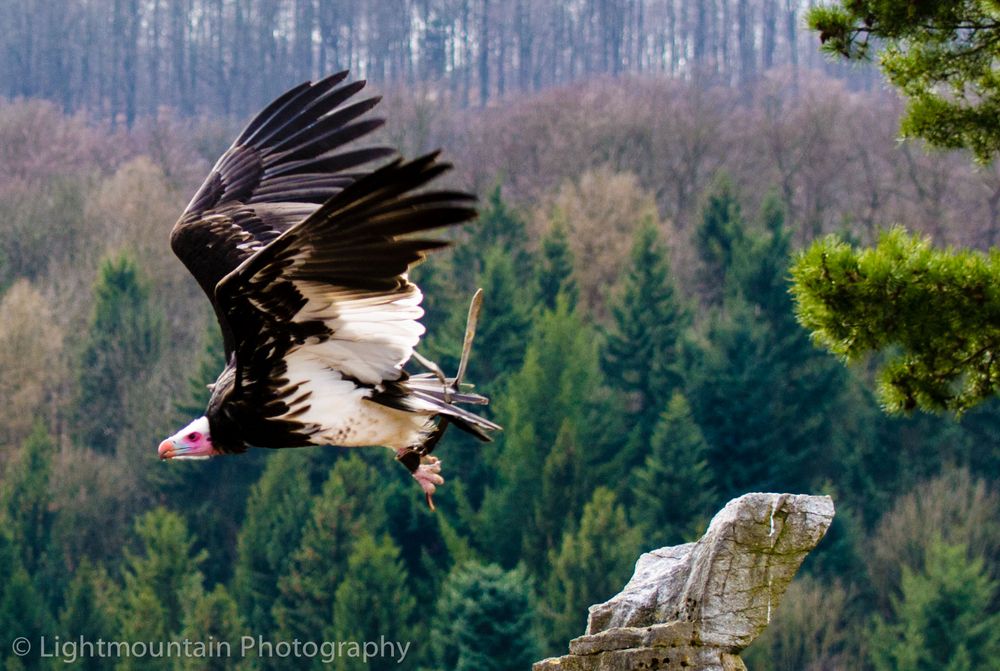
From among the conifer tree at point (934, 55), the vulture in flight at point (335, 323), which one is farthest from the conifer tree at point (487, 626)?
the vulture in flight at point (335, 323)

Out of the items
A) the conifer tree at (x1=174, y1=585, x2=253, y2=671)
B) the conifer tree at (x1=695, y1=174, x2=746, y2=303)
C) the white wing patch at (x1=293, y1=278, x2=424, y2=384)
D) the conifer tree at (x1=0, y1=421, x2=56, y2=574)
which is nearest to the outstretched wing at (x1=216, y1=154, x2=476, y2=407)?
the white wing patch at (x1=293, y1=278, x2=424, y2=384)

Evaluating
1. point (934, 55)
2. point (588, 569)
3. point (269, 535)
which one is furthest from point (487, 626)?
point (934, 55)

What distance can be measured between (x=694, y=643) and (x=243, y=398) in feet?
7.29

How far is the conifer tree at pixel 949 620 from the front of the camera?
1407 inches

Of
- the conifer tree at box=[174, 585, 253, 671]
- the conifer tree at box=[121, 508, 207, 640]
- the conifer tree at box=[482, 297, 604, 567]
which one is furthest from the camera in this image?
the conifer tree at box=[482, 297, 604, 567]

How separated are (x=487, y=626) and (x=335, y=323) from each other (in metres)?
29.1

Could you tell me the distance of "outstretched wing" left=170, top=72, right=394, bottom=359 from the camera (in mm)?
9180

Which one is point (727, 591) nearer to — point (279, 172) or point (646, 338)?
point (279, 172)

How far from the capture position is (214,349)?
44.1 meters

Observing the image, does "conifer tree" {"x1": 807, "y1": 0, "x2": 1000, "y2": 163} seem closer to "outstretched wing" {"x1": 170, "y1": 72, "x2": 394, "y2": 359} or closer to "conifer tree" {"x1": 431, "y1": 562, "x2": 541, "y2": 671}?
"outstretched wing" {"x1": 170, "y1": 72, "x2": 394, "y2": 359}

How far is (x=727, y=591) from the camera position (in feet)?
26.9

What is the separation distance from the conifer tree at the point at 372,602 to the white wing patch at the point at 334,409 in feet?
103

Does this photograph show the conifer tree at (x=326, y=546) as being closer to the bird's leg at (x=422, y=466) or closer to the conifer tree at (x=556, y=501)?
the conifer tree at (x=556, y=501)

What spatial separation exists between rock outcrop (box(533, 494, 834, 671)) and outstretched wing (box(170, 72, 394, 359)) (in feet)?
8.24
